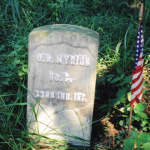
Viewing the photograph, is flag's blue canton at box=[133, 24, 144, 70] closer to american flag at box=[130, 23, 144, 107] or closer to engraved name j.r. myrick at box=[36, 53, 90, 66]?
american flag at box=[130, 23, 144, 107]

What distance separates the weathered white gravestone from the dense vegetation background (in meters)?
0.15

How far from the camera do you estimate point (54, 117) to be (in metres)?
2.33

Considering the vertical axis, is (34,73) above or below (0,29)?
below

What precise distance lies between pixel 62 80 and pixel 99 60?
1.26 m

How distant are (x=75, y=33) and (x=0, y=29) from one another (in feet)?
6.71

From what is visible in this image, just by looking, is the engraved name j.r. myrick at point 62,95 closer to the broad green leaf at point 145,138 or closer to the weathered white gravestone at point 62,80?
the weathered white gravestone at point 62,80

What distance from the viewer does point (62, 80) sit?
220cm

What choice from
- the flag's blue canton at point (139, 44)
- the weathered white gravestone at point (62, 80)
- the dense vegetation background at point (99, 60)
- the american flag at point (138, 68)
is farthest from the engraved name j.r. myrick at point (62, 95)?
the flag's blue canton at point (139, 44)

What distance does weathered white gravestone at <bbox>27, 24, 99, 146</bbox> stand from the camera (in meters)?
2.09

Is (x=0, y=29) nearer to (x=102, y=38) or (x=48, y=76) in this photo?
(x=102, y=38)

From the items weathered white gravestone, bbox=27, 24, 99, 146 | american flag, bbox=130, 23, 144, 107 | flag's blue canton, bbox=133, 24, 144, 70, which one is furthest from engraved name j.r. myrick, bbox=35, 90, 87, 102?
flag's blue canton, bbox=133, 24, 144, 70

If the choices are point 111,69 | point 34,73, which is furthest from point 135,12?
point 34,73

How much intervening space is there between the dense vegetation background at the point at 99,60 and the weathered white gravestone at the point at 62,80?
0.49 ft

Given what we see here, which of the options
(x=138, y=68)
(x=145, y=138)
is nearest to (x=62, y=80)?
(x=138, y=68)
